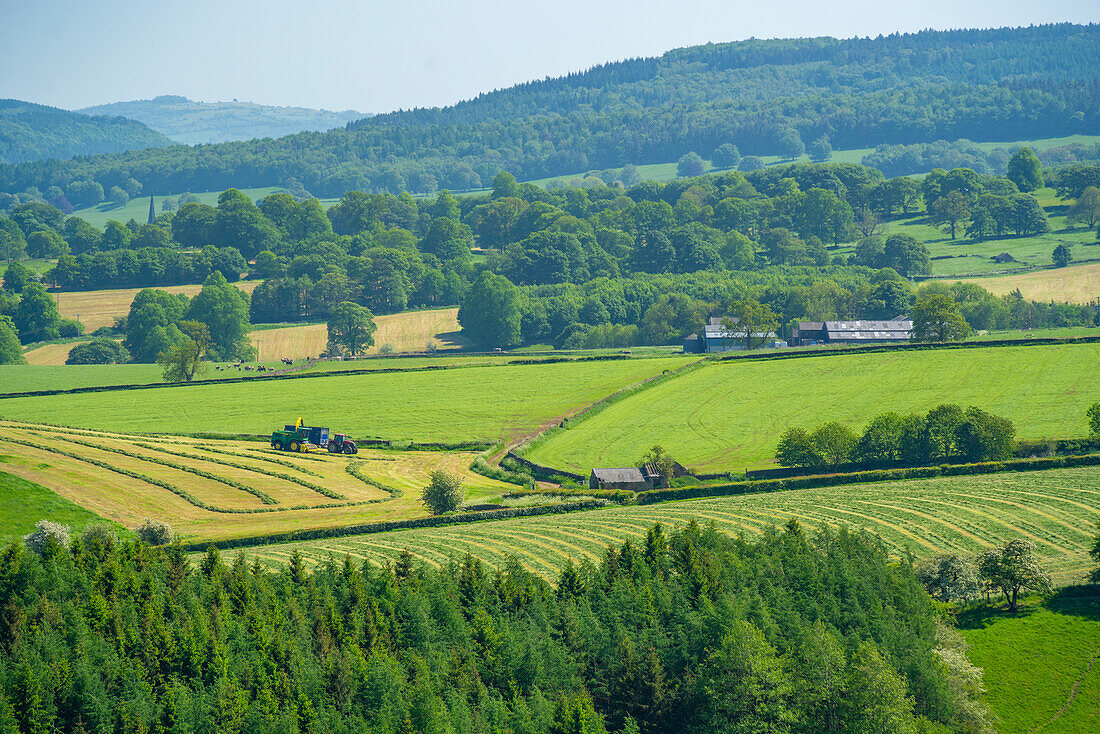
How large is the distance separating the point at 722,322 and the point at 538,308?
4177 centimetres

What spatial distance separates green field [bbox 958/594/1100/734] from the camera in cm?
4603

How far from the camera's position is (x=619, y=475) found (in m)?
79.9

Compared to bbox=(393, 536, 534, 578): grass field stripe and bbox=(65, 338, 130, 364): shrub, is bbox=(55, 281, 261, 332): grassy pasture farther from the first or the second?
bbox=(393, 536, 534, 578): grass field stripe

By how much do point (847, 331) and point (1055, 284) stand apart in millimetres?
40464

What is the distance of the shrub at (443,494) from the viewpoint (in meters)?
72.6

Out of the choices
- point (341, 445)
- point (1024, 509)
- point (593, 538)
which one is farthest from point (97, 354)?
point (1024, 509)

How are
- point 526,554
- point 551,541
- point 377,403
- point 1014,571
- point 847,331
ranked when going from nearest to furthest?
point 1014,571, point 526,554, point 551,541, point 377,403, point 847,331

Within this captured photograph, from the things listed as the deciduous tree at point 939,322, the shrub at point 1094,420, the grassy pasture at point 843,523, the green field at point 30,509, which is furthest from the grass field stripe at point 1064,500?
the green field at point 30,509

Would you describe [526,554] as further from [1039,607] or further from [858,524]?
[1039,607]

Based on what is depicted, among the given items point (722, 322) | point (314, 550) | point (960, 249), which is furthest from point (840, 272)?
point (314, 550)

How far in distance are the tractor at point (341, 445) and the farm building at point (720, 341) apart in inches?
2565

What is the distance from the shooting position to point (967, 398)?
94.8 m

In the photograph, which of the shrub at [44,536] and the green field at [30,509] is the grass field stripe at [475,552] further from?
the green field at [30,509]

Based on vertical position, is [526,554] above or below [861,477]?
below
